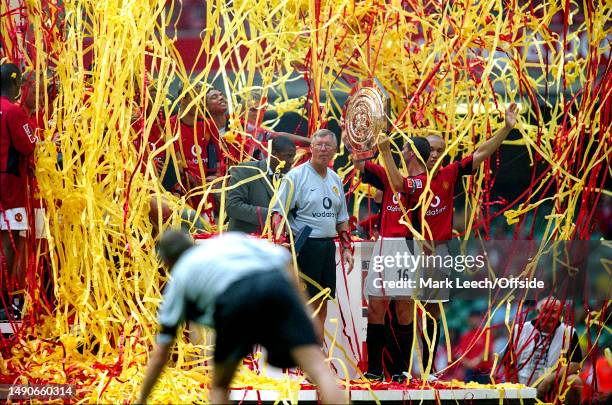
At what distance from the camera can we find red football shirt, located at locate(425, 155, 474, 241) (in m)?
8.36

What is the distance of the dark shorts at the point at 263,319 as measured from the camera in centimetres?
552

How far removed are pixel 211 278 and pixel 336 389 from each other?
2.51 ft

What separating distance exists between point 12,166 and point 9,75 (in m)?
0.62

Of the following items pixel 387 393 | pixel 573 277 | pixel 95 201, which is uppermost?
pixel 95 201

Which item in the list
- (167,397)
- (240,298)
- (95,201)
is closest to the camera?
(240,298)

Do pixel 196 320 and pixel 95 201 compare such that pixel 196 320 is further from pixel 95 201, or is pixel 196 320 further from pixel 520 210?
pixel 520 210

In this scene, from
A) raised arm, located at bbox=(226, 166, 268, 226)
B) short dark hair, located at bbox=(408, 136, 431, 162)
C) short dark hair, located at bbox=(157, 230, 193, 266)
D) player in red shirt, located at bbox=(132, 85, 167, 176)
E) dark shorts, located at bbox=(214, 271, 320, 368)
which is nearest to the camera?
dark shorts, located at bbox=(214, 271, 320, 368)

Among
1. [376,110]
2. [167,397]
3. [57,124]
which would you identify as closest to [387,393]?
[167,397]

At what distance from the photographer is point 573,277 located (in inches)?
322

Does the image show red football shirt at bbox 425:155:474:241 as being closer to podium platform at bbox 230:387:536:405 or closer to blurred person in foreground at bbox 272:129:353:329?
blurred person in foreground at bbox 272:129:353:329

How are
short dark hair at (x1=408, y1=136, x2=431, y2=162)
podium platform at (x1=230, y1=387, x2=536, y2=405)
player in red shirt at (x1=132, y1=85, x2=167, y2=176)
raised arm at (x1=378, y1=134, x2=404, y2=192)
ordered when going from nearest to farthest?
podium platform at (x1=230, y1=387, x2=536, y2=405) → player in red shirt at (x1=132, y1=85, x2=167, y2=176) → raised arm at (x1=378, y1=134, x2=404, y2=192) → short dark hair at (x1=408, y1=136, x2=431, y2=162)

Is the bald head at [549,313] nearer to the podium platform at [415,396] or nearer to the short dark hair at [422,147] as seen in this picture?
the podium platform at [415,396]

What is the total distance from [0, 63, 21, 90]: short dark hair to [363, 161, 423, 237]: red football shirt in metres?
2.42

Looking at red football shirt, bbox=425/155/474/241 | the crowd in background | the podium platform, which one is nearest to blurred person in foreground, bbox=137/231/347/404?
the podium platform
